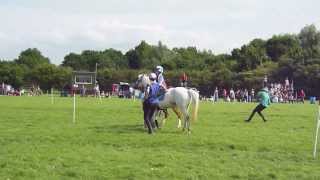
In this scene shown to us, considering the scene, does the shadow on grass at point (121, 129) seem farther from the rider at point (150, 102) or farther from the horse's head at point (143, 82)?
the horse's head at point (143, 82)

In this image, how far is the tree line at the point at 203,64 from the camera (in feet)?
380

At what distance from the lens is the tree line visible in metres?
116

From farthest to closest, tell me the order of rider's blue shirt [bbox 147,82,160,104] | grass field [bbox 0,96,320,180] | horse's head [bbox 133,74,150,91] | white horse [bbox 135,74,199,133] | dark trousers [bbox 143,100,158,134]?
horse's head [bbox 133,74,150,91] → white horse [bbox 135,74,199,133] → rider's blue shirt [bbox 147,82,160,104] → dark trousers [bbox 143,100,158,134] → grass field [bbox 0,96,320,180]

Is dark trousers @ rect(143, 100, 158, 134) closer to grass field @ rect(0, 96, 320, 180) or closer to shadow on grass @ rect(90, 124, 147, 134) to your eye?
grass field @ rect(0, 96, 320, 180)

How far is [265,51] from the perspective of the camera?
14550 cm

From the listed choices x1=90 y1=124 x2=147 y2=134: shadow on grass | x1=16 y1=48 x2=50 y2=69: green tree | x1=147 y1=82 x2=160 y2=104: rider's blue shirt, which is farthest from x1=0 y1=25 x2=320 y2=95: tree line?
x1=147 y1=82 x2=160 y2=104: rider's blue shirt

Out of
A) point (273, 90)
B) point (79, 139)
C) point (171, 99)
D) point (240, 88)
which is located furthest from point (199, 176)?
point (240, 88)

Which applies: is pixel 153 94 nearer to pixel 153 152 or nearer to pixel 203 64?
pixel 153 152

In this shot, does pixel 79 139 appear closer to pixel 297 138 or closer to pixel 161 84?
pixel 161 84

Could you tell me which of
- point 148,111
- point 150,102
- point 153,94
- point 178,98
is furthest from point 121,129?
point 178,98

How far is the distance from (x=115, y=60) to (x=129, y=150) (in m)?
167

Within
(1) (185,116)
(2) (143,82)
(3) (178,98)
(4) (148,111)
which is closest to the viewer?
(4) (148,111)

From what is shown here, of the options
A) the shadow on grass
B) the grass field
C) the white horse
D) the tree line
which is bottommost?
the grass field

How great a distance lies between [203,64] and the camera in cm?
16075
